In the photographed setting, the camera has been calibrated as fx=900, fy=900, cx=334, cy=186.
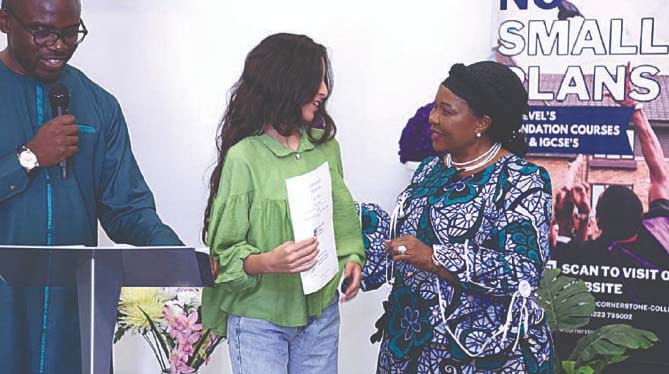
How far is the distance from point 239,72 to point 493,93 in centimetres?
173

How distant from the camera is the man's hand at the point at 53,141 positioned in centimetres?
214

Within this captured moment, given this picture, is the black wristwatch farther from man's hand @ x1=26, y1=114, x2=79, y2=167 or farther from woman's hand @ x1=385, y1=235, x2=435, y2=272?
woman's hand @ x1=385, y1=235, x2=435, y2=272

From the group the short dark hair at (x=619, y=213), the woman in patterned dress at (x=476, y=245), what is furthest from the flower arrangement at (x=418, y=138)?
the short dark hair at (x=619, y=213)

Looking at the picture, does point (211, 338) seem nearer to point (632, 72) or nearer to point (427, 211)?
point (427, 211)

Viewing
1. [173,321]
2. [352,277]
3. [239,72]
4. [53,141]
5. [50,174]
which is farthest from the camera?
[239,72]

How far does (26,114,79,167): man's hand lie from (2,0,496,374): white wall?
1847mm

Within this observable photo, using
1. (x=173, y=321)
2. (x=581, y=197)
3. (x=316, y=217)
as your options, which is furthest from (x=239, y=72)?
(x=316, y=217)

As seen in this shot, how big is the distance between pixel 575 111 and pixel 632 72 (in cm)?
25

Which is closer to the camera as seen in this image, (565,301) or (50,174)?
(50,174)

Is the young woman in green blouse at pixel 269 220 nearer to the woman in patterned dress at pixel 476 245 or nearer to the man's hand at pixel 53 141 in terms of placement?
the woman in patterned dress at pixel 476 245

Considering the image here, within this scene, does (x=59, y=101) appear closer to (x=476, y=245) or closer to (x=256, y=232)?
(x=256, y=232)

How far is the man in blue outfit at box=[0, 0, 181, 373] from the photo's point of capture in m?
2.19

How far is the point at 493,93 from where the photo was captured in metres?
2.48

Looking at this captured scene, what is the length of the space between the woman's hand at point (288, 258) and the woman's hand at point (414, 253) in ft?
0.84
